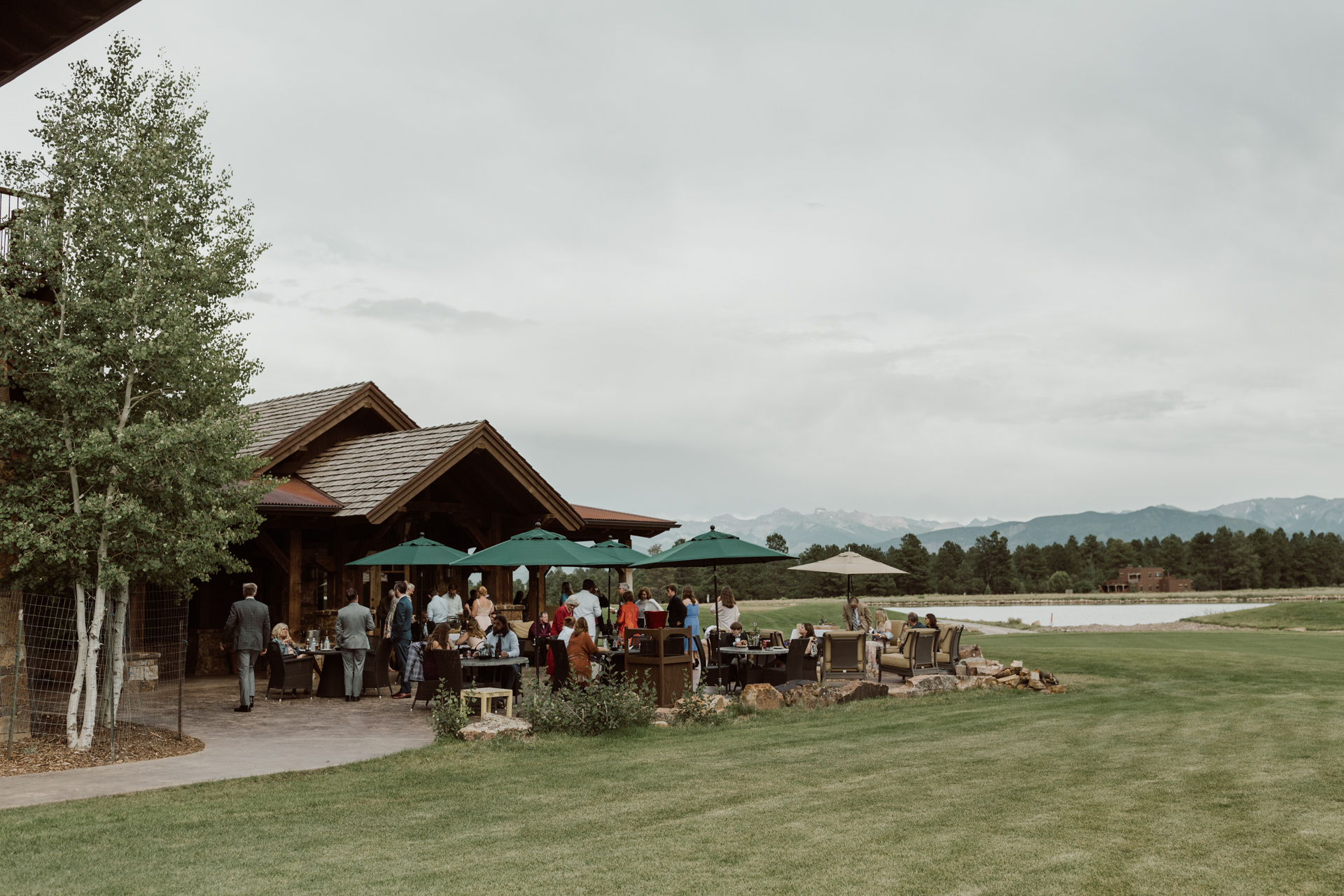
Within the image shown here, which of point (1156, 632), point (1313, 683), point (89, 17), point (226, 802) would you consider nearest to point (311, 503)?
point (226, 802)

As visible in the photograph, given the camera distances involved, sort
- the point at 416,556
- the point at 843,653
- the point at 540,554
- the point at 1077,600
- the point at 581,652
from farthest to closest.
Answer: the point at 1077,600
the point at 416,556
the point at 843,653
the point at 540,554
the point at 581,652

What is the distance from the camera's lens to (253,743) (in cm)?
1127

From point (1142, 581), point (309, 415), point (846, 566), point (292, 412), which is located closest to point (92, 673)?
point (309, 415)

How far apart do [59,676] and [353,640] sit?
385 cm

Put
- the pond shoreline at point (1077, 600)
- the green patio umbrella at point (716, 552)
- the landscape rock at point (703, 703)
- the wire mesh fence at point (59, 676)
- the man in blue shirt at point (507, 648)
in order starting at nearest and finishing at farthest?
the wire mesh fence at point (59, 676) → the landscape rock at point (703, 703) → the man in blue shirt at point (507, 648) → the green patio umbrella at point (716, 552) → the pond shoreline at point (1077, 600)

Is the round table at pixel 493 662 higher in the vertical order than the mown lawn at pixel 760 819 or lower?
higher

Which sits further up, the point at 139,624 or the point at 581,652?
the point at 139,624

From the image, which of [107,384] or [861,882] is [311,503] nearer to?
[107,384]

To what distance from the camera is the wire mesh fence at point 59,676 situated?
10.7m

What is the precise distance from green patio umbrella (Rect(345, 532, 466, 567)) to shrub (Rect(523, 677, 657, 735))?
5.43 m

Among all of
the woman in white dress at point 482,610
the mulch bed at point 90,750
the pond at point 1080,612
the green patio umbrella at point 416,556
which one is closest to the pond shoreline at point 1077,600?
the pond at point 1080,612

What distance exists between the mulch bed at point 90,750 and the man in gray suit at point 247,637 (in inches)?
77.2

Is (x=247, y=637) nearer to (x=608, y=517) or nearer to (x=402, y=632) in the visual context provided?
(x=402, y=632)

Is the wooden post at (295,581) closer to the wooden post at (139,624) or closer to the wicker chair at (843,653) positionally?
the wooden post at (139,624)
